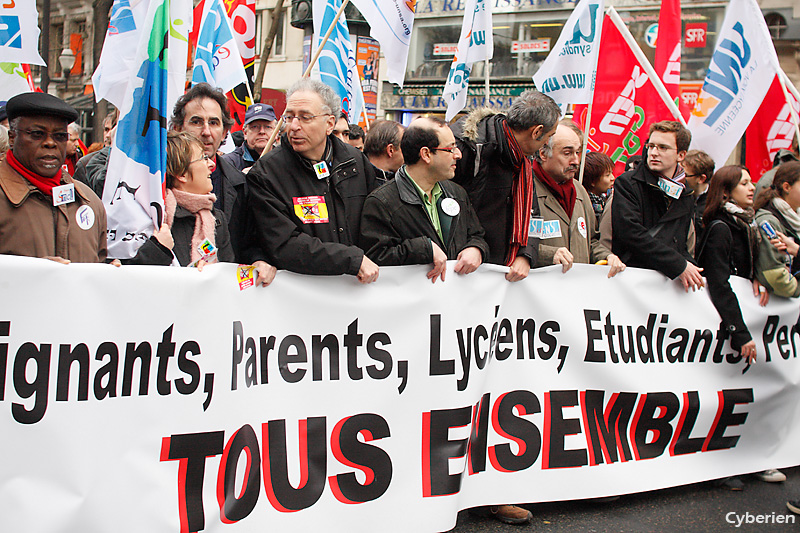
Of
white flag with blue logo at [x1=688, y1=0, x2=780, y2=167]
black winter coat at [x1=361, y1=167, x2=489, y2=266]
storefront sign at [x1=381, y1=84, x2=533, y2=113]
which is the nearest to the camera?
black winter coat at [x1=361, y1=167, x2=489, y2=266]

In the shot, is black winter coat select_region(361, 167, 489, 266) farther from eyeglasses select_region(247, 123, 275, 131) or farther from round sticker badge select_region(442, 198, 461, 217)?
eyeglasses select_region(247, 123, 275, 131)

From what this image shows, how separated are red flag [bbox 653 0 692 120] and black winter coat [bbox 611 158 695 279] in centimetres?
241

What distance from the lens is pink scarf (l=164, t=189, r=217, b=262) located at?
374 cm

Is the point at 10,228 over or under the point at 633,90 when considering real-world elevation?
under

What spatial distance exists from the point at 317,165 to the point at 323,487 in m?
1.47

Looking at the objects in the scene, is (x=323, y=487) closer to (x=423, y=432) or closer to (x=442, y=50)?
(x=423, y=432)

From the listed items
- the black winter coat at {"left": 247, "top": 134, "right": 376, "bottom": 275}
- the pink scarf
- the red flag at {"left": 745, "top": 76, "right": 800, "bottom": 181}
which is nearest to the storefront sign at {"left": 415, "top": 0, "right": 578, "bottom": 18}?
the red flag at {"left": 745, "top": 76, "right": 800, "bottom": 181}

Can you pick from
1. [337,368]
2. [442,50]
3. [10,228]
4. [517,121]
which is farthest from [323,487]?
[442,50]

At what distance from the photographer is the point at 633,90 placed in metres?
7.01

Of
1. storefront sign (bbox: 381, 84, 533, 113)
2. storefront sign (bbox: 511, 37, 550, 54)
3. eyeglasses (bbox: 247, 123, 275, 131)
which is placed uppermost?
storefront sign (bbox: 511, 37, 550, 54)

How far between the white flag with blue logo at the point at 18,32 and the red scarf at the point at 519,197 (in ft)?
9.59

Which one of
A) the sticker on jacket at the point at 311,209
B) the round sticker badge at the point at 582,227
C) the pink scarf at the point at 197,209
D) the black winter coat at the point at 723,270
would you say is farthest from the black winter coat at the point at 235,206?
the black winter coat at the point at 723,270

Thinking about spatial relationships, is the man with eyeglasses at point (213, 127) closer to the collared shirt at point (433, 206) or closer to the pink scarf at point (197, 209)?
the pink scarf at point (197, 209)

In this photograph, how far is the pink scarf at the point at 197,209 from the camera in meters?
3.74
